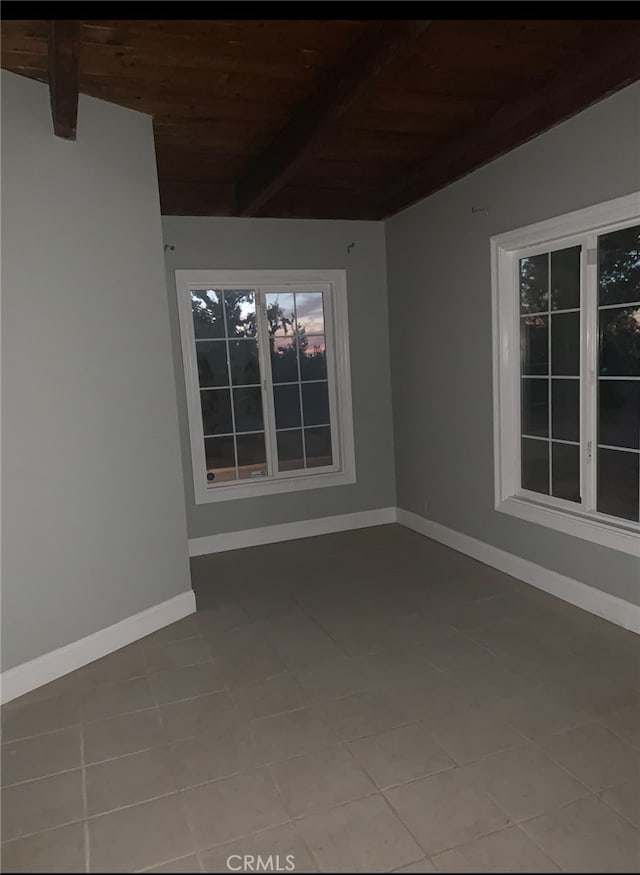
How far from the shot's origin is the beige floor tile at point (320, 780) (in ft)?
6.73

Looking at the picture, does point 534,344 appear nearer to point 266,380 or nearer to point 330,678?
point 266,380

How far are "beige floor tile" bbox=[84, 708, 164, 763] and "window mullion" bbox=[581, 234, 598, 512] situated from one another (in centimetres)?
251

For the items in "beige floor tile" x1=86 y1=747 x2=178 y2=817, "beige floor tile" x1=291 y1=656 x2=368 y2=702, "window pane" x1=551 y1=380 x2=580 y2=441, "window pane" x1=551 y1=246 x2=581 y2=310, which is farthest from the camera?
"window pane" x1=551 y1=380 x2=580 y2=441

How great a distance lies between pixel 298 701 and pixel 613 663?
1.47 meters

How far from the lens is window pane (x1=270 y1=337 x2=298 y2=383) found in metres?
4.97

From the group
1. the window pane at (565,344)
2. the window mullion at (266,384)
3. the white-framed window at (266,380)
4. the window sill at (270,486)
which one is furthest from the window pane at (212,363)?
the window pane at (565,344)

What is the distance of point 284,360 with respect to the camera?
5020mm

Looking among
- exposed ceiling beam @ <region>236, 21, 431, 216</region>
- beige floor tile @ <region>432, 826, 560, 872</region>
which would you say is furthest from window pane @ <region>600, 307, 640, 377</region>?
beige floor tile @ <region>432, 826, 560, 872</region>

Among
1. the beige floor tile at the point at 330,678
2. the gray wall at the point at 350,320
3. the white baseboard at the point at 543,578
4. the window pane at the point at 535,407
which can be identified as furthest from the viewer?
the gray wall at the point at 350,320

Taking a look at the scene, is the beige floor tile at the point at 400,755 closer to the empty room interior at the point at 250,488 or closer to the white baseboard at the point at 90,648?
the empty room interior at the point at 250,488

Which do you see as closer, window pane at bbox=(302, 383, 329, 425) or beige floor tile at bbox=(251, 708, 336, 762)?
beige floor tile at bbox=(251, 708, 336, 762)

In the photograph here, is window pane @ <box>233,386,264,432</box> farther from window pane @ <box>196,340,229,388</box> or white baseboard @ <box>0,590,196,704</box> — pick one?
white baseboard @ <box>0,590,196,704</box>

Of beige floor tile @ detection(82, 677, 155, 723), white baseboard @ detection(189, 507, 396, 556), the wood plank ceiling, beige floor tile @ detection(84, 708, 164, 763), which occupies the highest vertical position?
the wood plank ceiling

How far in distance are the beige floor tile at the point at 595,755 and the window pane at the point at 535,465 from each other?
1.67 metres
